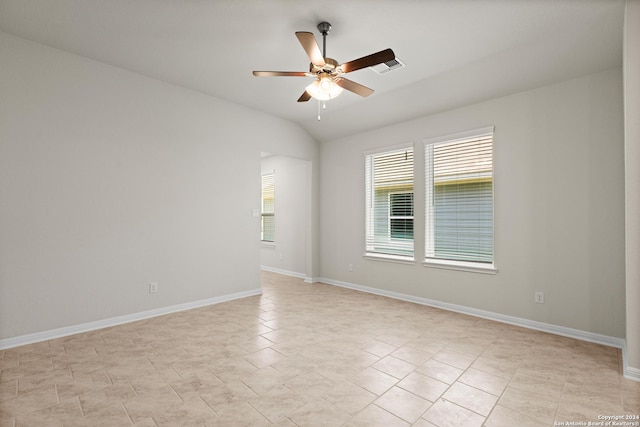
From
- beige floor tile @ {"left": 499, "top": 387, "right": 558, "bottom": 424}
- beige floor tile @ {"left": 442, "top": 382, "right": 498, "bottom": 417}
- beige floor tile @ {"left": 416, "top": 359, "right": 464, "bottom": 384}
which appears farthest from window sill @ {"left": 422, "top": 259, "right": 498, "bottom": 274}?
beige floor tile @ {"left": 442, "top": 382, "right": 498, "bottom": 417}

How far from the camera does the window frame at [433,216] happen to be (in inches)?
156

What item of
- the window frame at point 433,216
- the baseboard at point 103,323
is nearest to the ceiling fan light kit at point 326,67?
the window frame at point 433,216

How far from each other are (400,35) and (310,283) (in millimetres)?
4420

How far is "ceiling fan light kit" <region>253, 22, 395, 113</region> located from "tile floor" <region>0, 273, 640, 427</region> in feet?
8.15

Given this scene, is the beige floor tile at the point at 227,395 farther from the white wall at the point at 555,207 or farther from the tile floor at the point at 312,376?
the white wall at the point at 555,207

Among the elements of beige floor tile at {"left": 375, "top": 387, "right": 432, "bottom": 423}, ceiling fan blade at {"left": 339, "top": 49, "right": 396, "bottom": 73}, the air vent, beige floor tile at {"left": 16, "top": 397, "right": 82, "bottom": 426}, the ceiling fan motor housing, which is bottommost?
beige floor tile at {"left": 375, "top": 387, "right": 432, "bottom": 423}

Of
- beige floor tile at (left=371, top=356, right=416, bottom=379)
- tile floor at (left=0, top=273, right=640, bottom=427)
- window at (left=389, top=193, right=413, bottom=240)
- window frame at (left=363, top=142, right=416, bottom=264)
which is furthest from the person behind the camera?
window frame at (left=363, top=142, right=416, bottom=264)

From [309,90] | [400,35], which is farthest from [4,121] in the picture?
[400,35]

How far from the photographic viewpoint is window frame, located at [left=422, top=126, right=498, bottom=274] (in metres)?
3.95

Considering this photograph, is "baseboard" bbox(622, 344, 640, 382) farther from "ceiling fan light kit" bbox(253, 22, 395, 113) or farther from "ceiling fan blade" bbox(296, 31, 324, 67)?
"ceiling fan blade" bbox(296, 31, 324, 67)

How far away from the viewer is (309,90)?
115 inches

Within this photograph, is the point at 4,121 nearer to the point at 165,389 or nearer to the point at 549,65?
the point at 165,389

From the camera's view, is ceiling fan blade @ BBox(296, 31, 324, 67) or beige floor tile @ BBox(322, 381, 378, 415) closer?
beige floor tile @ BBox(322, 381, 378, 415)

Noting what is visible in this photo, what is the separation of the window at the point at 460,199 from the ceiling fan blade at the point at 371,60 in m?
2.24
